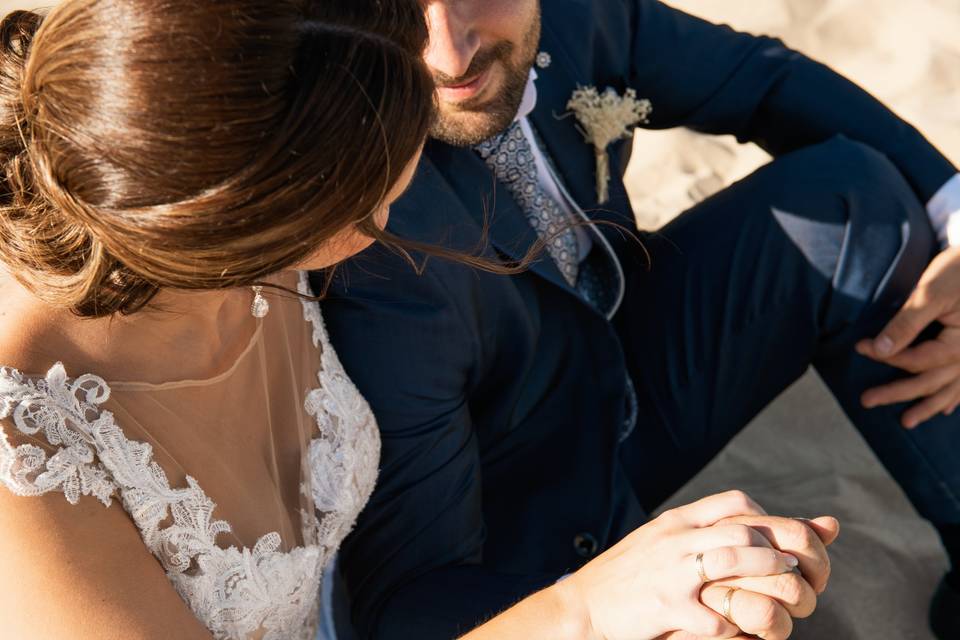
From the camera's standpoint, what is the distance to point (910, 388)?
6.38ft

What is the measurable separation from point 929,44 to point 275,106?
2952mm

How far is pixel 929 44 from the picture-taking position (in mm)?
3350

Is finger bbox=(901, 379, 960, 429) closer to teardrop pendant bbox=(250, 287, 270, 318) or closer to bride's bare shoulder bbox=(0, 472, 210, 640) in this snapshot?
teardrop pendant bbox=(250, 287, 270, 318)

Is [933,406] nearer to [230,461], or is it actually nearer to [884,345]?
[884,345]

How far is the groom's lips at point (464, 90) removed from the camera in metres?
1.83

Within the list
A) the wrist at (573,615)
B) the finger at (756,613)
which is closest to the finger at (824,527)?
the finger at (756,613)

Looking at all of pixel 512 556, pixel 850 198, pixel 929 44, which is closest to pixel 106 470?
pixel 512 556

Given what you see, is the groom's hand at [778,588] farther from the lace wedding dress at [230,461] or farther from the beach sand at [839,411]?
the beach sand at [839,411]

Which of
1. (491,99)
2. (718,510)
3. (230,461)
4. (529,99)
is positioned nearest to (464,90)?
(491,99)

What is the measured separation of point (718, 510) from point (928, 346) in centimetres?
80

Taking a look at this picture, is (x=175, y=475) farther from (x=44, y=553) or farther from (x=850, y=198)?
(x=850, y=198)

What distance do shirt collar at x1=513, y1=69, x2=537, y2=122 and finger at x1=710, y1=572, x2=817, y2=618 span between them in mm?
1002

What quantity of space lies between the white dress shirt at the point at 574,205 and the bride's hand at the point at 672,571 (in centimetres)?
75

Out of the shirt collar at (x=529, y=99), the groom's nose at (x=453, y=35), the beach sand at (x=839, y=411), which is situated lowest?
the beach sand at (x=839, y=411)
